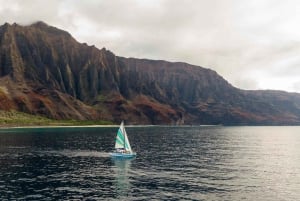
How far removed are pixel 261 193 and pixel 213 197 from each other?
10.9 metres

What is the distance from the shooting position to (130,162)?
108m

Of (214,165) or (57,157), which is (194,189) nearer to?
(214,165)

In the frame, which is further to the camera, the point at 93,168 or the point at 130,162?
the point at 130,162

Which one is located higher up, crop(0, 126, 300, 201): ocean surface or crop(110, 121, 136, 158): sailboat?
crop(110, 121, 136, 158): sailboat

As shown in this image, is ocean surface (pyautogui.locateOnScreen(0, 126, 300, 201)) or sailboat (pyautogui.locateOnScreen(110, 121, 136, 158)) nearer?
ocean surface (pyautogui.locateOnScreen(0, 126, 300, 201))

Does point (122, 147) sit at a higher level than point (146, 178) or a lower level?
higher

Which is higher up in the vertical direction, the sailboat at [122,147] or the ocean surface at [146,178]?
the sailboat at [122,147]

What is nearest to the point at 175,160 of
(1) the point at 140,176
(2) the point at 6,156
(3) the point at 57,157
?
(1) the point at 140,176

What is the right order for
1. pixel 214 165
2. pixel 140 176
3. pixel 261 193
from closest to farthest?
pixel 261 193
pixel 140 176
pixel 214 165

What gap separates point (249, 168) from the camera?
10156 centimetres

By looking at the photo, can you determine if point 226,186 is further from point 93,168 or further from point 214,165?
point 93,168

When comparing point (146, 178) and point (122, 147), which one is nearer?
point (146, 178)

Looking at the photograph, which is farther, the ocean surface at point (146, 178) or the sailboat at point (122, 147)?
the sailboat at point (122, 147)

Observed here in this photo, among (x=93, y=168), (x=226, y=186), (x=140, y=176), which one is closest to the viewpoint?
(x=226, y=186)
